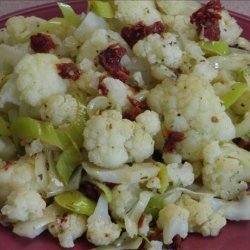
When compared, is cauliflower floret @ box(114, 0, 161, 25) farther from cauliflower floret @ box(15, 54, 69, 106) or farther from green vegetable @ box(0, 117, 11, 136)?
green vegetable @ box(0, 117, 11, 136)

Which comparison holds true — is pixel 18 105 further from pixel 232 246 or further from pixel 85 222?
pixel 232 246

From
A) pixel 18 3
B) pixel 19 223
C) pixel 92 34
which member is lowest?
pixel 18 3

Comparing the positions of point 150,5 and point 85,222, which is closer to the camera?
point 85,222

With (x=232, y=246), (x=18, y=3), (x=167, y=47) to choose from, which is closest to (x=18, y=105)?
(x=167, y=47)

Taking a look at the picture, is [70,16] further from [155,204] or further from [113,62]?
[155,204]

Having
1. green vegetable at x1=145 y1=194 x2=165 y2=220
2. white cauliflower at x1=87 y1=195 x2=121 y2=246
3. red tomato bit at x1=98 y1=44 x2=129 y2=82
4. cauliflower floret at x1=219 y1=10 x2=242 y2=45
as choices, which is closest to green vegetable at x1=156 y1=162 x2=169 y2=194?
green vegetable at x1=145 y1=194 x2=165 y2=220

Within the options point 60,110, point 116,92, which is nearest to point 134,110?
point 116,92
